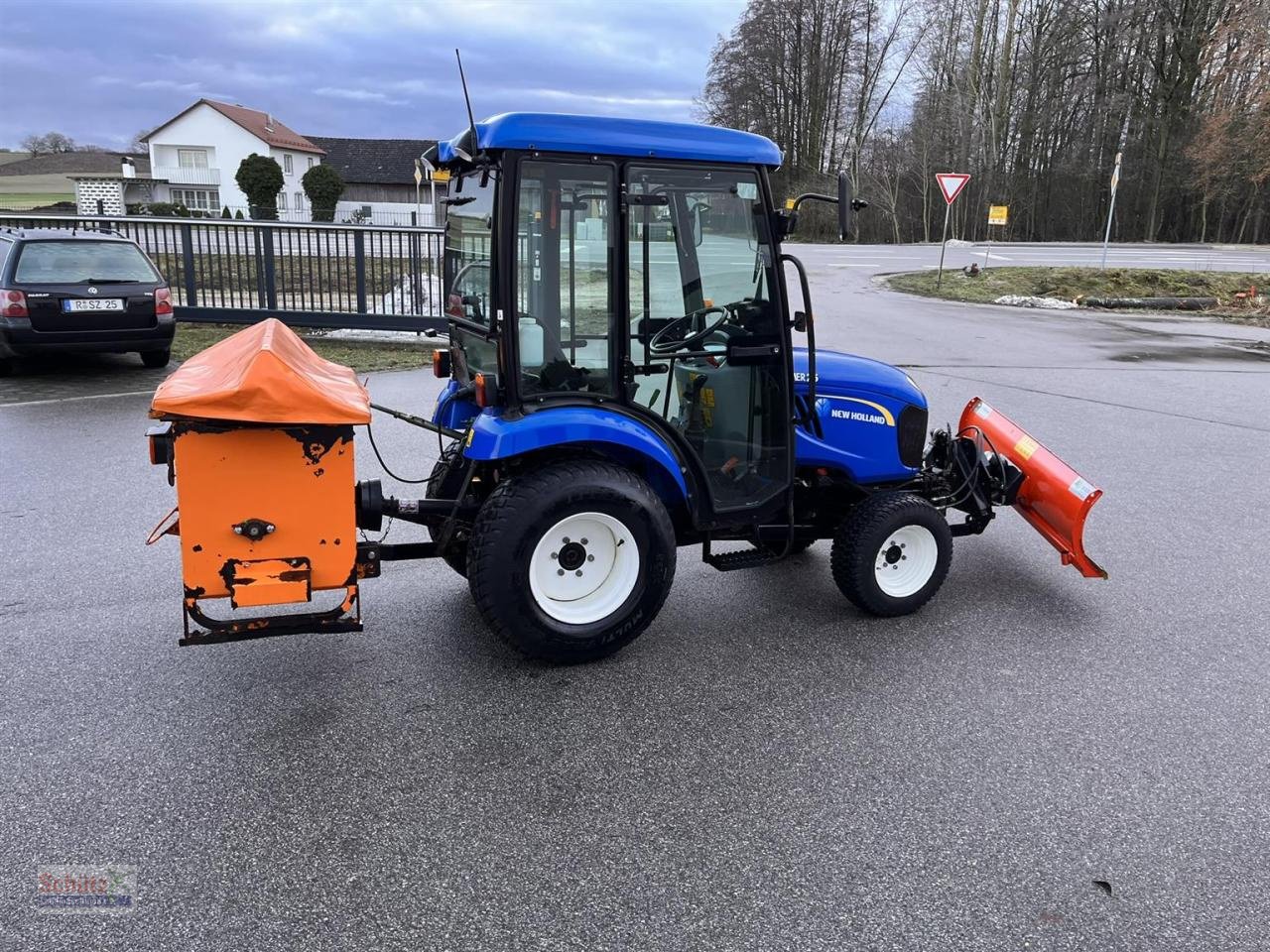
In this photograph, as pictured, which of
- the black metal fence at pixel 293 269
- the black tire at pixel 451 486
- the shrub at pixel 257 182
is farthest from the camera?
the shrub at pixel 257 182

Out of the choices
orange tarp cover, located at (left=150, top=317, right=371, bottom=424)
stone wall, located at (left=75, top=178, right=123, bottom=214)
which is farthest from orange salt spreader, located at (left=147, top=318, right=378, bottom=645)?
stone wall, located at (left=75, top=178, right=123, bottom=214)

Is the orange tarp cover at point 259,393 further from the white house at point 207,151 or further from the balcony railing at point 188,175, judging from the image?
the balcony railing at point 188,175

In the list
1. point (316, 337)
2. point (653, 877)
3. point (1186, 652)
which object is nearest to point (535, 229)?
point (653, 877)

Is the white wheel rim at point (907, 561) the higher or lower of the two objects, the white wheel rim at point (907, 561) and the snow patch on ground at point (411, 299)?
the lower

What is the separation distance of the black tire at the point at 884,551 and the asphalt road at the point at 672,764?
151 millimetres

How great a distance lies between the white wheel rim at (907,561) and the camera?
4.39 m

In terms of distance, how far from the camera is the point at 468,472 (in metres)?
3.87

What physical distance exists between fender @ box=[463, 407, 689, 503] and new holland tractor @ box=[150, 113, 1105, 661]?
1cm

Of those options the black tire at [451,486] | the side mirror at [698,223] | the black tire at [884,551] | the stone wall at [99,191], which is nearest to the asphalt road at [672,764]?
the black tire at [884,551]

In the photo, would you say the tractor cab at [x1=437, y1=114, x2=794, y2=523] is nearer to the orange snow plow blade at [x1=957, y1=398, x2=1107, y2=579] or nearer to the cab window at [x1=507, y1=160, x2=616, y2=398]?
the cab window at [x1=507, y1=160, x2=616, y2=398]

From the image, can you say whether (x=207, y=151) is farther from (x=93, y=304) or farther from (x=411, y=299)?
(x=93, y=304)

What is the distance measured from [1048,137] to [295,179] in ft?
169

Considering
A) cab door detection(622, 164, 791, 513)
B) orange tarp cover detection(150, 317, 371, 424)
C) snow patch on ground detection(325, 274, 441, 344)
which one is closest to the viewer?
orange tarp cover detection(150, 317, 371, 424)

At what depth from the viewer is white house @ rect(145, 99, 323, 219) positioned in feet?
208
